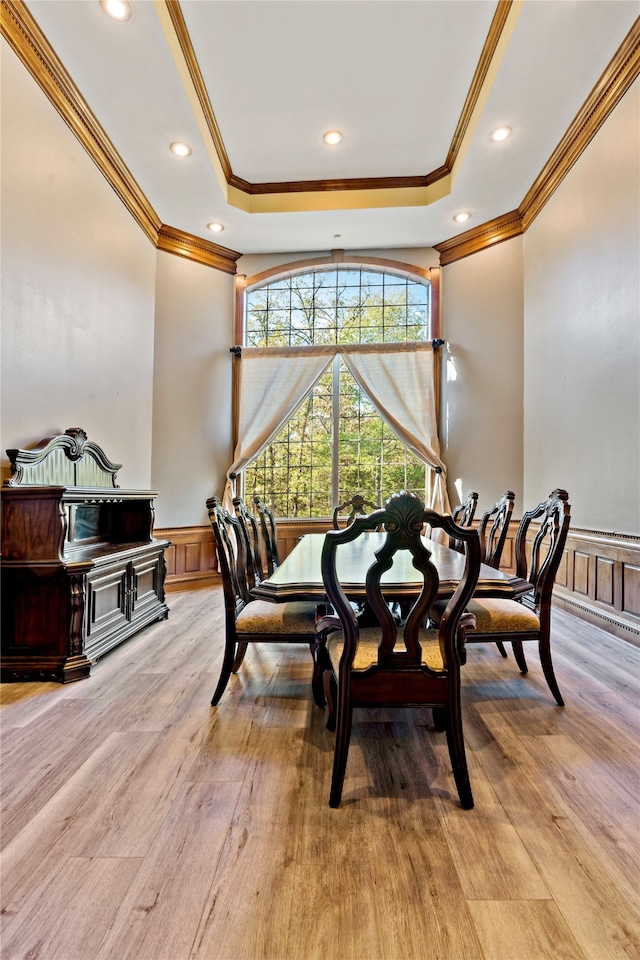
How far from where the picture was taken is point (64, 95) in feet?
9.75

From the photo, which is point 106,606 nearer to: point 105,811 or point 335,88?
A: point 105,811

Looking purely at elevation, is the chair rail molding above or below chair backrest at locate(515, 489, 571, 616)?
below

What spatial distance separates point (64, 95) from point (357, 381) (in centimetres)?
339

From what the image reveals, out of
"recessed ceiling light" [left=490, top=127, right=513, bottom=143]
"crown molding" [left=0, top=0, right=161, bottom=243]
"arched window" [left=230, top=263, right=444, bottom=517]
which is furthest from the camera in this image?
"arched window" [left=230, top=263, right=444, bottom=517]

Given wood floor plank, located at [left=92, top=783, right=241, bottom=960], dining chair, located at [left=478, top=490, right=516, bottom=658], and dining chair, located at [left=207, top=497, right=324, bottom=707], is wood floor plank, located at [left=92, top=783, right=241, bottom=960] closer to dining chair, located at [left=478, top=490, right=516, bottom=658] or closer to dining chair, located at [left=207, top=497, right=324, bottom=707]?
dining chair, located at [left=207, top=497, right=324, bottom=707]

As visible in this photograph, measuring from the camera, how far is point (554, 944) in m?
0.95

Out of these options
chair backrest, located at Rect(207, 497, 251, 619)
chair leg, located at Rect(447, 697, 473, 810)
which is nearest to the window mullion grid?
chair backrest, located at Rect(207, 497, 251, 619)

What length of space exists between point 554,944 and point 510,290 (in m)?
4.99

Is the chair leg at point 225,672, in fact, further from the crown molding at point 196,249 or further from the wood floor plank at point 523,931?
the crown molding at point 196,249

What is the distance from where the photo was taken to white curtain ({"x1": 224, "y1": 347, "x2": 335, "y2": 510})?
16.8 feet

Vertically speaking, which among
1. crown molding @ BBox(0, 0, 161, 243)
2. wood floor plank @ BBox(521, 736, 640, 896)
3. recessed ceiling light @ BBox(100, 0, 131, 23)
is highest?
recessed ceiling light @ BBox(100, 0, 131, 23)

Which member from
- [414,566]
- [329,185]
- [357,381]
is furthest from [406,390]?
[414,566]

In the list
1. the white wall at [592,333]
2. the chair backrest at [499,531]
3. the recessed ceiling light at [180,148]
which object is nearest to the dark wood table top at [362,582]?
the chair backrest at [499,531]

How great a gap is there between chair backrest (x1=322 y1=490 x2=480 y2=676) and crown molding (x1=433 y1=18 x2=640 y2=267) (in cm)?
351
